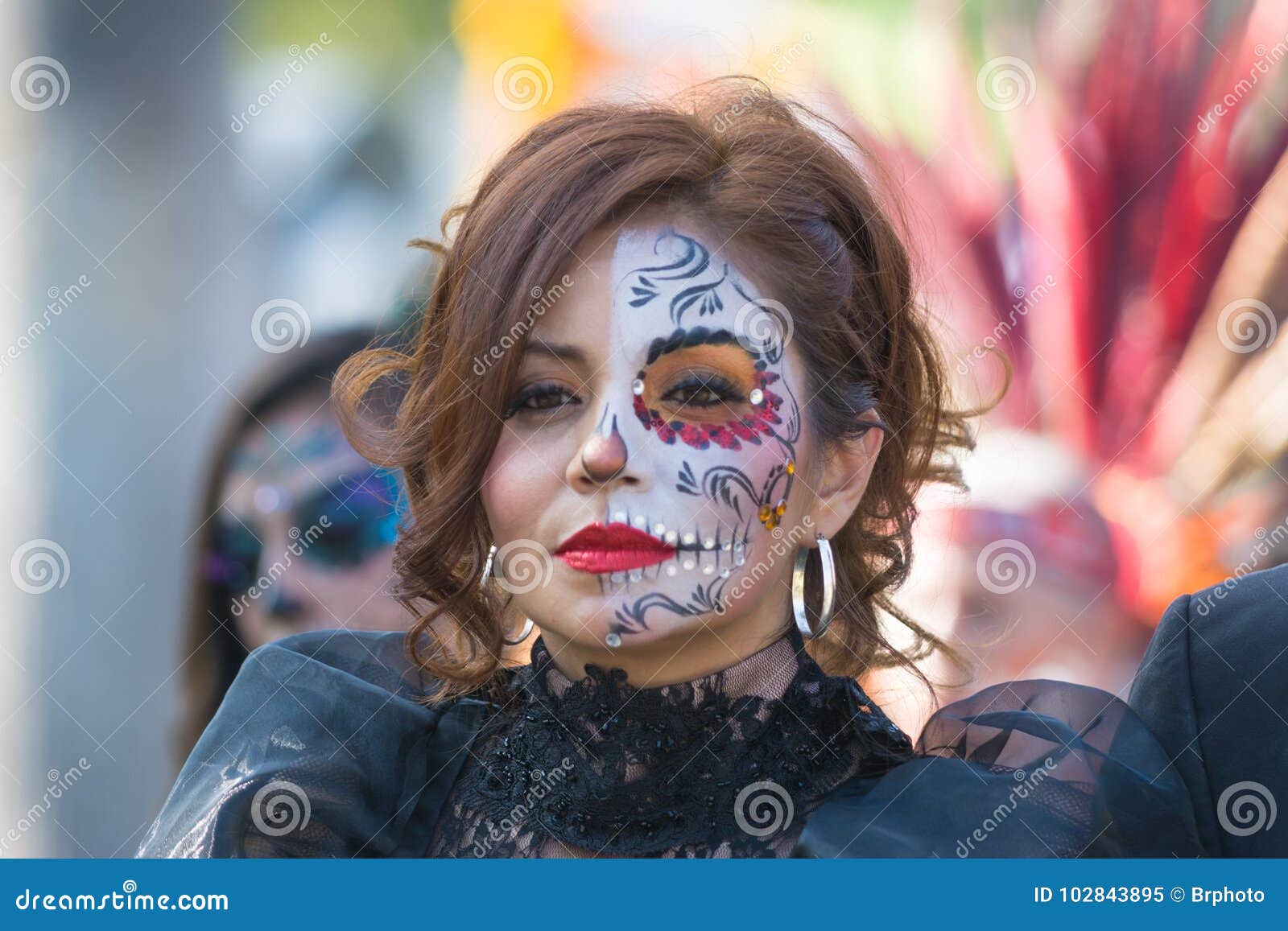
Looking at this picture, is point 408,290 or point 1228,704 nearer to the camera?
point 1228,704

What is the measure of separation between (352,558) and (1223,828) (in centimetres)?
297

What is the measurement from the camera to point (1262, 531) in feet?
13.9

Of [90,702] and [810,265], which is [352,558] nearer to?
[90,702]

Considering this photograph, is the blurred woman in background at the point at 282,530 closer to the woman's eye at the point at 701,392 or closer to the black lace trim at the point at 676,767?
the black lace trim at the point at 676,767

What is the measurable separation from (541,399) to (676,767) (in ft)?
1.98

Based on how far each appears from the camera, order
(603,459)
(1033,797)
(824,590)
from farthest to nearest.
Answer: (824,590) → (603,459) → (1033,797)

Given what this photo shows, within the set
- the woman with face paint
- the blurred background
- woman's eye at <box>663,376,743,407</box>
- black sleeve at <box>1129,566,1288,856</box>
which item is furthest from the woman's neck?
the blurred background

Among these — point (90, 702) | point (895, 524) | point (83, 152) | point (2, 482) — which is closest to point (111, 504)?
point (2, 482)

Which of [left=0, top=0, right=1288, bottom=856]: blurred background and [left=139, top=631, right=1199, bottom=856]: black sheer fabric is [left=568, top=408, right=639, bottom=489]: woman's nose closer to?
[left=139, top=631, right=1199, bottom=856]: black sheer fabric

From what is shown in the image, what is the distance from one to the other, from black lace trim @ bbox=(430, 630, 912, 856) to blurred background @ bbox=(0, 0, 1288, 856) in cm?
211

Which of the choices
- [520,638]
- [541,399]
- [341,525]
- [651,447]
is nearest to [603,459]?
[651,447]

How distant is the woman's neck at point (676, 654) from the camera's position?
206cm

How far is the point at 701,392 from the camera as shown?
2084mm

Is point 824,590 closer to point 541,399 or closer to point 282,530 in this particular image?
point 541,399
